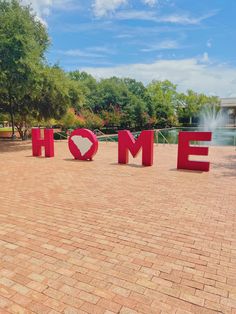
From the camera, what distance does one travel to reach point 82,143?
36.9 feet

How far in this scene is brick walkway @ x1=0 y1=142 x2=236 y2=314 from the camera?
8.84 ft

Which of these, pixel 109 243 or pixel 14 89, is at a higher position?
pixel 14 89

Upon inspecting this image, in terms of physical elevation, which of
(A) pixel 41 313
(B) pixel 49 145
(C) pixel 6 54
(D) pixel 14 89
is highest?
(C) pixel 6 54

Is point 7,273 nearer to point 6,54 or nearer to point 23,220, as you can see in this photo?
point 23,220

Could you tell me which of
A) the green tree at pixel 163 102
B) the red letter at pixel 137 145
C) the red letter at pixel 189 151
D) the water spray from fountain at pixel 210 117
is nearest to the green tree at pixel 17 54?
the red letter at pixel 137 145

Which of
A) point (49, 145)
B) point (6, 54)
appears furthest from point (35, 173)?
point (6, 54)

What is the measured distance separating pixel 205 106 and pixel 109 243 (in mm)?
55966

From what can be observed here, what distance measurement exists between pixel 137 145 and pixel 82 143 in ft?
8.27

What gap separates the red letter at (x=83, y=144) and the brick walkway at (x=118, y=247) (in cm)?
377

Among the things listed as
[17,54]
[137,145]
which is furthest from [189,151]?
[17,54]

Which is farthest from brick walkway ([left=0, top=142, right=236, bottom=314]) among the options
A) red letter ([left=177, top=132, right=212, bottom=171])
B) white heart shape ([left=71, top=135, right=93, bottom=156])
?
white heart shape ([left=71, top=135, right=93, bottom=156])

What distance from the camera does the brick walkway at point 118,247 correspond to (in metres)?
2.69

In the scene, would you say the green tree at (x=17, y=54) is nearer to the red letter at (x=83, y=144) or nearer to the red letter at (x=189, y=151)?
the red letter at (x=83, y=144)

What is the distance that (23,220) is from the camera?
4742 millimetres
